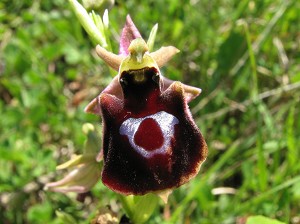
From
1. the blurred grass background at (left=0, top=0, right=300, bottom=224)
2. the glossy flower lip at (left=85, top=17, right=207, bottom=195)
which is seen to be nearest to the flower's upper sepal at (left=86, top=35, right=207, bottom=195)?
the glossy flower lip at (left=85, top=17, right=207, bottom=195)

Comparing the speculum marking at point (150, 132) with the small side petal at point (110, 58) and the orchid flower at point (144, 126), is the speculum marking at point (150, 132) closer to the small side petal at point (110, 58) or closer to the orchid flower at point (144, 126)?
the orchid flower at point (144, 126)

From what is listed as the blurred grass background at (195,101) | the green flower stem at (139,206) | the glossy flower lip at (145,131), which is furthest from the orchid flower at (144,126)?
the blurred grass background at (195,101)

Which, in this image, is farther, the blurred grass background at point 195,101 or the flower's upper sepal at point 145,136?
the blurred grass background at point 195,101

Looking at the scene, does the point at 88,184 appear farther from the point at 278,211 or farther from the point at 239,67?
the point at 239,67

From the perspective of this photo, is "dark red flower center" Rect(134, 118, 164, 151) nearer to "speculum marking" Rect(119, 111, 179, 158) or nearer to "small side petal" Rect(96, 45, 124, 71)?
"speculum marking" Rect(119, 111, 179, 158)

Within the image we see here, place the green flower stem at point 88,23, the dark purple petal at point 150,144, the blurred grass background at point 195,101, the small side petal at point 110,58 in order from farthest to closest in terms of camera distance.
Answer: the blurred grass background at point 195,101, the green flower stem at point 88,23, the small side petal at point 110,58, the dark purple petal at point 150,144

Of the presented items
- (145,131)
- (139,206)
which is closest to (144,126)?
(145,131)

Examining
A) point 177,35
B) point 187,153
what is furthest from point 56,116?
point 187,153
